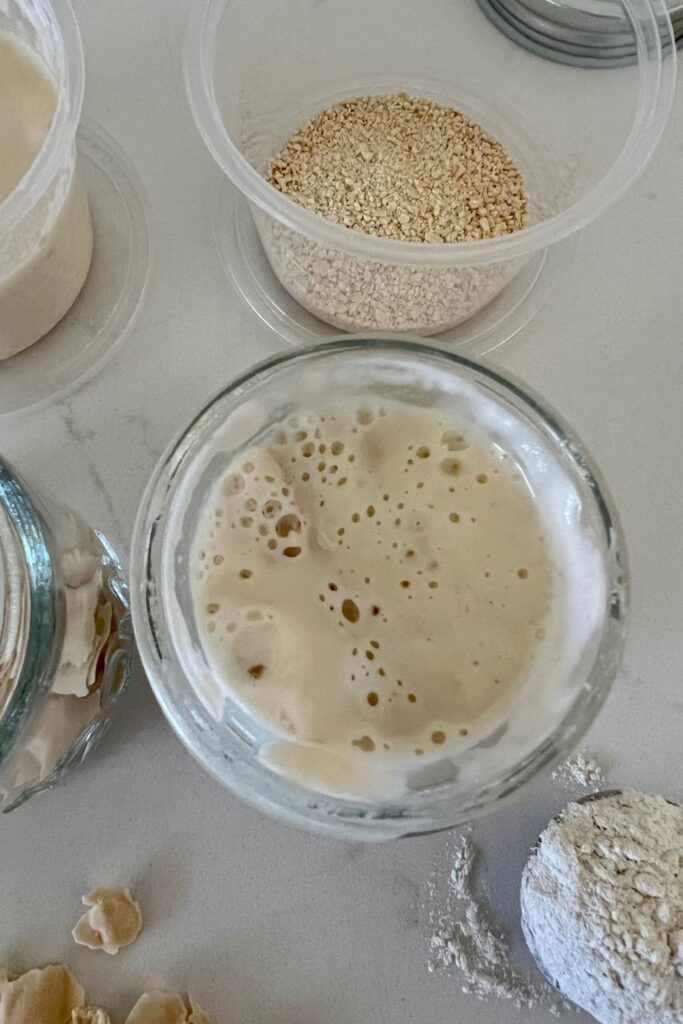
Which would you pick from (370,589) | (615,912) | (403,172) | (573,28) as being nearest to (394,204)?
(403,172)

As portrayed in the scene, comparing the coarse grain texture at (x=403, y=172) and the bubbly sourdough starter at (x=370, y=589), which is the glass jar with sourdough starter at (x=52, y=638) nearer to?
the bubbly sourdough starter at (x=370, y=589)

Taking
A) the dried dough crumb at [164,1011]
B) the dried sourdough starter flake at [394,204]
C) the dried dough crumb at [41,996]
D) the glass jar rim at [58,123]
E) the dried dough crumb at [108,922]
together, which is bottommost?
the dried dough crumb at [164,1011]

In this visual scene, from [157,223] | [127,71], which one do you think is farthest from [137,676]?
[127,71]

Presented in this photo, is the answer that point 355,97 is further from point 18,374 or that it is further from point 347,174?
point 18,374

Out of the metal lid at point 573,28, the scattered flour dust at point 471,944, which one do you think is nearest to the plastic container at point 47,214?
the metal lid at point 573,28

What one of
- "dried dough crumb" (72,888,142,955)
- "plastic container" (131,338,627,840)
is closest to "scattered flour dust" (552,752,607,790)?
"plastic container" (131,338,627,840)

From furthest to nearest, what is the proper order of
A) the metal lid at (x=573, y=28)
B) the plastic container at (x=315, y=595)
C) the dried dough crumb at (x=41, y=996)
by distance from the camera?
the metal lid at (x=573, y=28), the dried dough crumb at (x=41, y=996), the plastic container at (x=315, y=595)

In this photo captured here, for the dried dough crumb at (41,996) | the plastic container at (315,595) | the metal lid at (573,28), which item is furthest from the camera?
the metal lid at (573,28)
